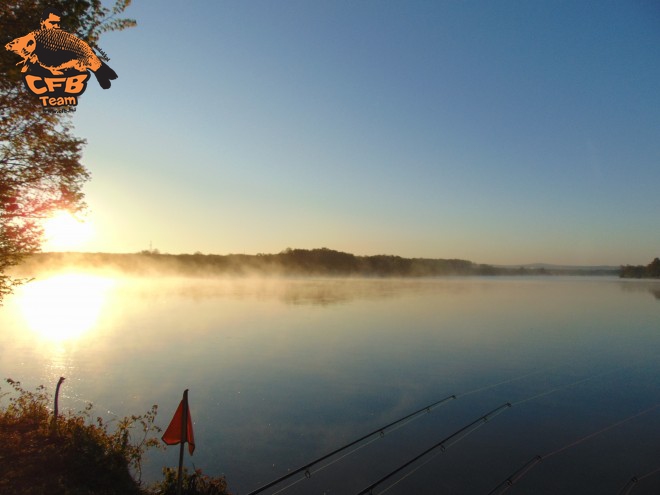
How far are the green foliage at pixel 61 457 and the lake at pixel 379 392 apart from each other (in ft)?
4.03

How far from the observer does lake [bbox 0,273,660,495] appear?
11594 millimetres

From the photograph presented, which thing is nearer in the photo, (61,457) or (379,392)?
(61,457)

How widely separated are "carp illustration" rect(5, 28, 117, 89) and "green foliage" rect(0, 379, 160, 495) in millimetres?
9700

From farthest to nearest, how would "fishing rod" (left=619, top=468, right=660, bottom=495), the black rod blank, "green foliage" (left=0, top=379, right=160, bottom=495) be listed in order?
the black rod blank < "fishing rod" (left=619, top=468, right=660, bottom=495) < "green foliage" (left=0, top=379, right=160, bottom=495)

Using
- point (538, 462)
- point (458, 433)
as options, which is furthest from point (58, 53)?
point (538, 462)

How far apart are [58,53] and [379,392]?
16956 mm

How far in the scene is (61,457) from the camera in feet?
33.1

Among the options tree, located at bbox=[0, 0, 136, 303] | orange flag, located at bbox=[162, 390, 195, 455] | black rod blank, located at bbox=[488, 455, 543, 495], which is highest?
tree, located at bbox=[0, 0, 136, 303]

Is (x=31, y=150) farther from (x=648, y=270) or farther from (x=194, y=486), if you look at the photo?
(x=648, y=270)

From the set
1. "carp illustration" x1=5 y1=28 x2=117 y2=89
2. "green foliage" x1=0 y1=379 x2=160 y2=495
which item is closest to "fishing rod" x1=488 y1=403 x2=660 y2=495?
"green foliage" x1=0 y1=379 x2=160 y2=495

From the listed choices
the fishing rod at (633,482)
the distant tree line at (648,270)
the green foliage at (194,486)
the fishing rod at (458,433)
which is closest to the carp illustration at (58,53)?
the green foliage at (194,486)

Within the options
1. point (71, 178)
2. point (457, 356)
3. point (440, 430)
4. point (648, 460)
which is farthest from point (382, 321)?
point (71, 178)

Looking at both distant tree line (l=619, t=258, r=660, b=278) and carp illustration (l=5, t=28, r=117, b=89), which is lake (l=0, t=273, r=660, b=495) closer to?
carp illustration (l=5, t=28, r=117, b=89)

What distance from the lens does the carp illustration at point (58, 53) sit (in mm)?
11133
